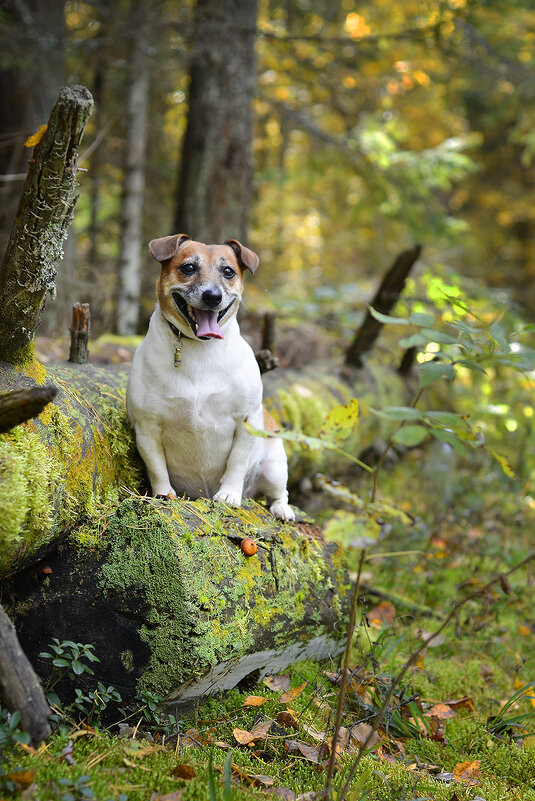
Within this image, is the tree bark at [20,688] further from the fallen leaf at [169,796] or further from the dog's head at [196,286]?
the dog's head at [196,286]

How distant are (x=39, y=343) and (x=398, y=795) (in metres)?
4.85

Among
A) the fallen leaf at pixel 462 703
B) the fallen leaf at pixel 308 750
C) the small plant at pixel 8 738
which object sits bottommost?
the fallen leaf at pixel 462 703

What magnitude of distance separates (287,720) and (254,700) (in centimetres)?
18

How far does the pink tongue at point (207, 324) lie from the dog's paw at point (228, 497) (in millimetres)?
865

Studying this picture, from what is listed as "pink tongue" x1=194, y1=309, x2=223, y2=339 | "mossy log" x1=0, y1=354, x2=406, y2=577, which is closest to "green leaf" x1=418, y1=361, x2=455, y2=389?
"pink tongue" x1=194, y1=309, x2=223, y2=339

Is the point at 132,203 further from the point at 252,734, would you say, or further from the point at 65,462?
the point at 252,734

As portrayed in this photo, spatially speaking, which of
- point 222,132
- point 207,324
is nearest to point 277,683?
point 207,324

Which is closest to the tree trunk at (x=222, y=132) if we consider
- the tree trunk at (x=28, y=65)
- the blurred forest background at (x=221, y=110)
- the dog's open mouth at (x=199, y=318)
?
the blurred forest background at (x=221, y=110)

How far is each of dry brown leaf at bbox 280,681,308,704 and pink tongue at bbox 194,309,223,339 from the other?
1829 millimetres

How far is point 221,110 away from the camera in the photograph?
7445 millimetres

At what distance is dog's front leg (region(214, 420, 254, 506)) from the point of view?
3.48 metres

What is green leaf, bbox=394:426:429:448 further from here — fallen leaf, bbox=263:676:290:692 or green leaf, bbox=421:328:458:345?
fallen leaf, bbox=263:676:290:692

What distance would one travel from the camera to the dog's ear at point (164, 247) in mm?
3361

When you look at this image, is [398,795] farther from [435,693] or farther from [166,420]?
[166,420]
